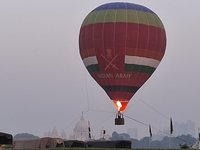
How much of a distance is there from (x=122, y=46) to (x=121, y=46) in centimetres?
10

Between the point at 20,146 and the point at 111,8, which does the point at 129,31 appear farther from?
the point at 20,146

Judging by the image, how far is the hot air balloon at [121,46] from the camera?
196ft

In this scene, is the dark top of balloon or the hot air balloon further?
the dark top of balloon

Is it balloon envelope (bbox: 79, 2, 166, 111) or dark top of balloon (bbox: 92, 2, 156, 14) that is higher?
dark top of balloon (bbox: 92, 2, 156, 14)

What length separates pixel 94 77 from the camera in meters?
63.0

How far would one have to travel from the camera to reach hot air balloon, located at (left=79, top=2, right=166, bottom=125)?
59.6 metres

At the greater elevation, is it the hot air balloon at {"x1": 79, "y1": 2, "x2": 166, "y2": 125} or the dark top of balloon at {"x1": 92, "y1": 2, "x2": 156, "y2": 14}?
the dark top of balloon at {"x1": 92, "y1": 2, "x2": 156, "y2": 14}

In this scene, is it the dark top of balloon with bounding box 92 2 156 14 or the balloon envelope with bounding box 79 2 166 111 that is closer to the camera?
the balloon envelope with bounding box 79 2 166 111

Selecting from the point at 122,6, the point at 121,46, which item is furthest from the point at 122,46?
the point at 122,6

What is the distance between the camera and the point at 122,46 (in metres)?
59.5

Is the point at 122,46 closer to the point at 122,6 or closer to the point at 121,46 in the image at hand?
the point at 121,46

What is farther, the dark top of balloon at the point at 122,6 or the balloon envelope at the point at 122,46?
the dark top of balloon at the point at 122,6

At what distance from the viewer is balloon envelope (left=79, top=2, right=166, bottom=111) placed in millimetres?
59594

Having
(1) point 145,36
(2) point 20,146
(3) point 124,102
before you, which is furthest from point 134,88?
(2) point 20,146
